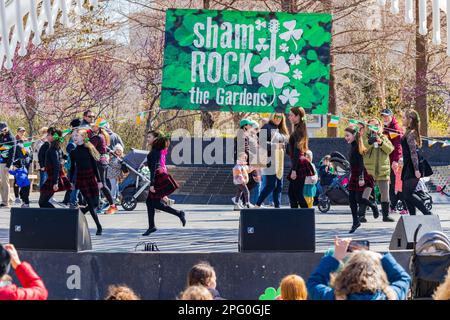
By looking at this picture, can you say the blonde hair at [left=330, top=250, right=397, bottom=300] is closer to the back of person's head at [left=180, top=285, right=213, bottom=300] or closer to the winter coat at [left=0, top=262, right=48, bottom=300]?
the back of person's head at [left=180, top=285, right=213, bottom=300]

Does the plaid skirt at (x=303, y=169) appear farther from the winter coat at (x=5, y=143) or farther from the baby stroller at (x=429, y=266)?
the winter coat at (x=5, y=143)

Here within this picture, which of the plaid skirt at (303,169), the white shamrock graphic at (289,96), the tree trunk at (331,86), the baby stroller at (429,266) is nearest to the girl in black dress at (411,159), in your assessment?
the plaid skirt at (303,169)

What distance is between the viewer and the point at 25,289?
6.73 m

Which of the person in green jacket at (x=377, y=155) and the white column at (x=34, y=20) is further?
the person in green jacket at (x=377, y=155)

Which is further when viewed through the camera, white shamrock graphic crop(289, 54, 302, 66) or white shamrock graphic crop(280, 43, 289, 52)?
white shamrock graphic crop(289, 54, 302, 66)

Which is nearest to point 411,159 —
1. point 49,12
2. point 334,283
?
point 49,12

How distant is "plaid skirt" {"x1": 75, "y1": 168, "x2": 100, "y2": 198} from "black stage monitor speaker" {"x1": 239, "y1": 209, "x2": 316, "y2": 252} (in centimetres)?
439

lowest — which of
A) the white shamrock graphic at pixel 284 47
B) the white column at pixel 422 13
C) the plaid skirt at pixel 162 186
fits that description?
the plaid skirt at pixel 162 186

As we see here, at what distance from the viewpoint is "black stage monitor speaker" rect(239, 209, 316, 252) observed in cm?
1205

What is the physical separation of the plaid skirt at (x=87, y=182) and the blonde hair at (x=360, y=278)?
9579 mm

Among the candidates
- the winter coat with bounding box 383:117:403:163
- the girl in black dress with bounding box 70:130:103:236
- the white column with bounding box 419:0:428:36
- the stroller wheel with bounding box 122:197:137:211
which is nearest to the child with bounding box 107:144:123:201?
the stroller wheel with bounding box 122:197:137:211

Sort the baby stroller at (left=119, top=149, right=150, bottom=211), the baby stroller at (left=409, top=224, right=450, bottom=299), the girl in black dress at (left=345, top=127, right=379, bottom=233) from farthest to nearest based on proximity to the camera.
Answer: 1. the baby stroller at (left=119, top=149, right=150, bottom=211)
2. the girl in black dress at (left=345, top=127, right=379, bottom=233)
3. the baby stroller at (left=409, top=224, right=450, bottom=299)

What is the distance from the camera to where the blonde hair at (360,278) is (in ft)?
21.8

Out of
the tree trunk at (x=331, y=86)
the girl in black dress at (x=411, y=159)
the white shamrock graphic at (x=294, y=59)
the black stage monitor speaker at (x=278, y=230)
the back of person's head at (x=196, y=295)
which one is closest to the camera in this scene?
the back of person's head at (x=196, y=295)
